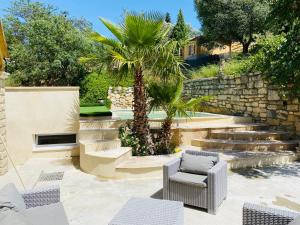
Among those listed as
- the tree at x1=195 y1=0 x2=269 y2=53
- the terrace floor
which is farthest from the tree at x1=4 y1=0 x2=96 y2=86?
the terrace floor

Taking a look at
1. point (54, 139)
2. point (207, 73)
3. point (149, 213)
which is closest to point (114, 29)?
point (54, 139)

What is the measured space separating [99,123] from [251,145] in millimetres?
5143

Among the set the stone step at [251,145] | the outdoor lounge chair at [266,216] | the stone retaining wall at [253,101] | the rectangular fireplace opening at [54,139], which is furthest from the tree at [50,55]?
the outdoor lounge chair at [266,216]

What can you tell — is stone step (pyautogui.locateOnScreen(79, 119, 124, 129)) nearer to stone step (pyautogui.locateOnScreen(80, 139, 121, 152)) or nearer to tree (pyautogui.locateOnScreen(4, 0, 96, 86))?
stone step (pyautogui.locateOnScreen(80, 139, 121, 152))

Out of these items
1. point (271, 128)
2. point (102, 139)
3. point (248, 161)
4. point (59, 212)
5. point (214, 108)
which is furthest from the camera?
point (214, 108)

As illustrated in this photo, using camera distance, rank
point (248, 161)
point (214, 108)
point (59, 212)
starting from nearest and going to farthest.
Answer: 1. point (59, 212)
2. point (248, 161)
3. point (214, 108)

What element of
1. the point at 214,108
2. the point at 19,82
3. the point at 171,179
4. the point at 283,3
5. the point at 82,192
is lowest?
the point at 82,192

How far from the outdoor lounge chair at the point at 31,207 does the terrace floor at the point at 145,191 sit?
0.94m

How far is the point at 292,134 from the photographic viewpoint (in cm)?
944

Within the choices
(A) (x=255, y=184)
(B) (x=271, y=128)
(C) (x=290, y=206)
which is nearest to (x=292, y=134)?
(B) (x=271, y=128)

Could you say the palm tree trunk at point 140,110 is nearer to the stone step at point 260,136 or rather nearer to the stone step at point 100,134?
the stone step at point 100,134

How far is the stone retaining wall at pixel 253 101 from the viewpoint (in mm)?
9676

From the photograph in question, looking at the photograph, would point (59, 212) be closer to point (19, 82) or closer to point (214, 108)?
point (214, 108)

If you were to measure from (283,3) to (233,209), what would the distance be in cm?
561
